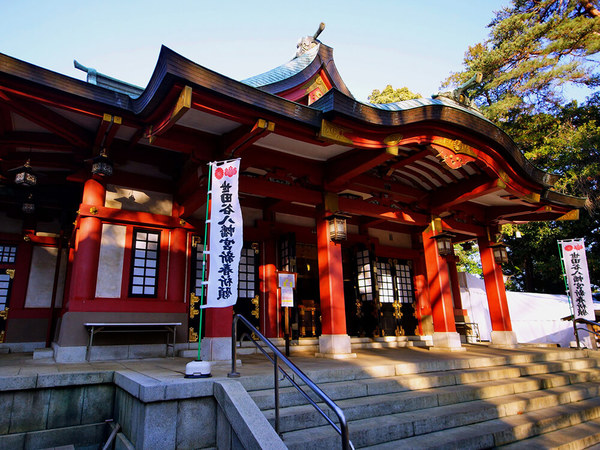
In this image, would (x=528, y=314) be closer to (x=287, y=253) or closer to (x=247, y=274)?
(x=287, y=253)

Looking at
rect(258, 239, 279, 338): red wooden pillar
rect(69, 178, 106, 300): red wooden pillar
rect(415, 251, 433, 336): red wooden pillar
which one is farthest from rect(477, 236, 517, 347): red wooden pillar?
rect(69, 178, 106, 300): red wooden pillar

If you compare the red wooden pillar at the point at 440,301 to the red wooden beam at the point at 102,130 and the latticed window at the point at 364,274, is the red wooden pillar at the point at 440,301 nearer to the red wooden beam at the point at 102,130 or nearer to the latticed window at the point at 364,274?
the latticed window at the point at 364,274

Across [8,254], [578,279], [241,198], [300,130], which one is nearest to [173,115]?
[300,130]

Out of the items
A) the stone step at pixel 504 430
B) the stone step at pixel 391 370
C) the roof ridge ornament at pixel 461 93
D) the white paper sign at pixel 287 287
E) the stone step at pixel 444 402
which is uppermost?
the roof ridge ornament at pixel 461 93

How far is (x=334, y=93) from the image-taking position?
7.11m

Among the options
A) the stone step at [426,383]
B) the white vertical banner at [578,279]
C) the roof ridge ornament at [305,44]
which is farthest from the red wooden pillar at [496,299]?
the roof ridge ornament at [305,44]

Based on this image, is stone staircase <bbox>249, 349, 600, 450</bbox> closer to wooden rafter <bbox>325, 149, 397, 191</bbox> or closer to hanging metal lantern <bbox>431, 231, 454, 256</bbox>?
hanging metal lantern <bbox>431, 231, 454, 256</bbox>

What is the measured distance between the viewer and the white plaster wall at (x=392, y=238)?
44.4 ft

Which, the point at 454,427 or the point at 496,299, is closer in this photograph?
the point at 454,427

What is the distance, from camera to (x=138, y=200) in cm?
902

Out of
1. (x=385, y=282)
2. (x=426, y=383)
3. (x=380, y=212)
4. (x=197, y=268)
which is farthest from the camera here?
(x=385, y=282)

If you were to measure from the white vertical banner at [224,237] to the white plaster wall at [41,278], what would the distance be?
7.65m

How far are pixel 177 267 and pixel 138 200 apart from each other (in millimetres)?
1809

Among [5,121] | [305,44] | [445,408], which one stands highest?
[305,44]
